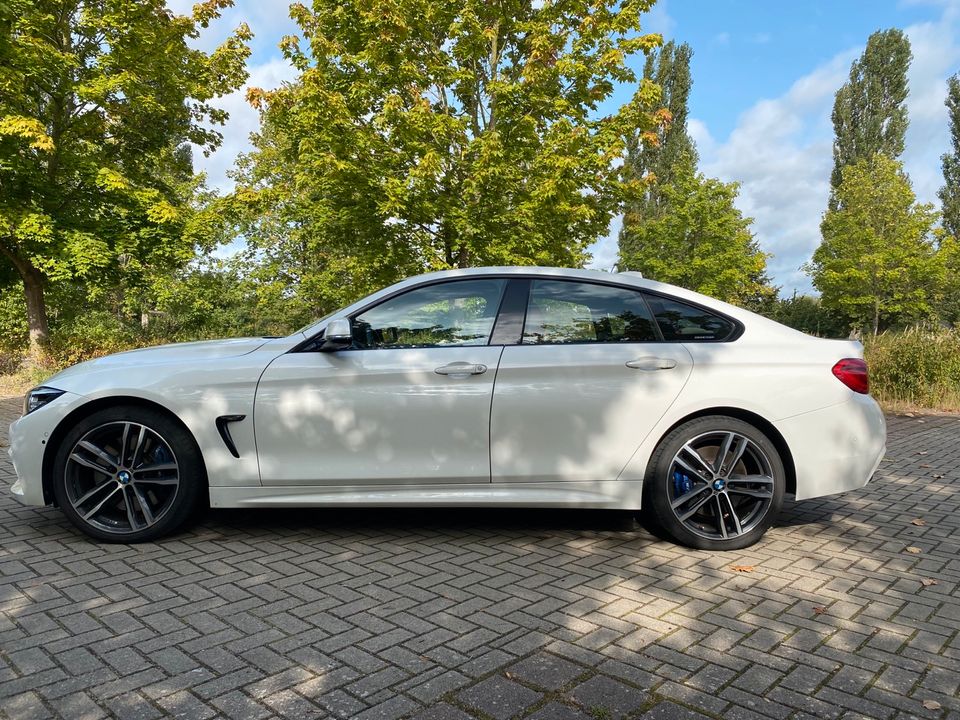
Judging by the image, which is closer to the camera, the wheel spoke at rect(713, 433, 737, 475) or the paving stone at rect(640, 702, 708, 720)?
the paving stone at rect(640, 702, 708, 720)

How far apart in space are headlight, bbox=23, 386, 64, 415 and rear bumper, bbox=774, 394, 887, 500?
4165 millimetres

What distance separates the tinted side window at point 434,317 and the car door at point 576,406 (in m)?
0.27

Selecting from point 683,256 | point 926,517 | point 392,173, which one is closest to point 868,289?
point 683,256

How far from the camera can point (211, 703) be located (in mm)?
2316

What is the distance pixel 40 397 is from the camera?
405 cm

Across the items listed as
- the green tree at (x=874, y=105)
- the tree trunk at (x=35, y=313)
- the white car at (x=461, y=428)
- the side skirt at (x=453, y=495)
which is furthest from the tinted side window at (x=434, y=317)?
the green tree at (x=874, y=105)

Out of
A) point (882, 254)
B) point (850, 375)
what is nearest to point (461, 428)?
point (850, 375)

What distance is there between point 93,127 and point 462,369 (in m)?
14.5

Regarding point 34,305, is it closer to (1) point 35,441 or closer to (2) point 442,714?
(1) point 35,441

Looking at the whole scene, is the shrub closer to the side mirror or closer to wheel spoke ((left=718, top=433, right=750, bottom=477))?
wheel spoke ((left=718, top=433, right=750, bottom=477))

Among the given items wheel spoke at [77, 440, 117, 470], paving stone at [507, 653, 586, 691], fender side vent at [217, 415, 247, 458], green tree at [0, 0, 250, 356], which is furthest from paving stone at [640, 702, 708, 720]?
green tree at [0, 0, 250, 356]

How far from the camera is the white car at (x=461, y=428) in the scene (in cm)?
389

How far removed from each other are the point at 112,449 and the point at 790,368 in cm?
395

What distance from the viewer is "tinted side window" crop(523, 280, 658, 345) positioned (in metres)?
4.06
